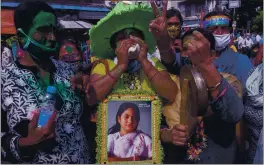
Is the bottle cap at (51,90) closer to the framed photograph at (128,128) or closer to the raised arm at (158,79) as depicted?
the framed photograph at (128,128)

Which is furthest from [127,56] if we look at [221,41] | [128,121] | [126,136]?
[221,41]

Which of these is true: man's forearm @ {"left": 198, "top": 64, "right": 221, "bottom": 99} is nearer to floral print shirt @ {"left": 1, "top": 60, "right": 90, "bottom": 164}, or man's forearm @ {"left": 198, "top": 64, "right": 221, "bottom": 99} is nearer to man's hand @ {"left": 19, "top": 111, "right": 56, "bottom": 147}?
floral print shirt @ {"left": 1, "top": 60, "right": 90, "bottom": 164}

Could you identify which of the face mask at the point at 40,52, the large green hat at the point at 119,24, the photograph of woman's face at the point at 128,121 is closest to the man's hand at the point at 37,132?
the face mask at the point at 40,52

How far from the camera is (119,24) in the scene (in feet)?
10.4

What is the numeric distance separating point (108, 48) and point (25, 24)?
1.95ft

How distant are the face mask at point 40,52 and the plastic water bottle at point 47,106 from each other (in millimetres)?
201

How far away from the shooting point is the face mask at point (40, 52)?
3.04 meters

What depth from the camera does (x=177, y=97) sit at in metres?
3.16

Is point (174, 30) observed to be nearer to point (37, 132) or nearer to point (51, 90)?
point (51, 90)

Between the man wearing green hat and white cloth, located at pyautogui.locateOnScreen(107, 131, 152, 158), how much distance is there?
0.31 m

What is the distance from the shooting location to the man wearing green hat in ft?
10.1

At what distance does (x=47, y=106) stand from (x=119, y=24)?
752 mm

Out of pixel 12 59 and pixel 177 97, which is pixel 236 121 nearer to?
pixel 177 97

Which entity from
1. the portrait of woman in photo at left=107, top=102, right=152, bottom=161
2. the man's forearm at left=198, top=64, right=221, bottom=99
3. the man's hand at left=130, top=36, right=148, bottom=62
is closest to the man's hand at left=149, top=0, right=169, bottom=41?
the man's hand at left=130, top=36, right=148, bottom=62
